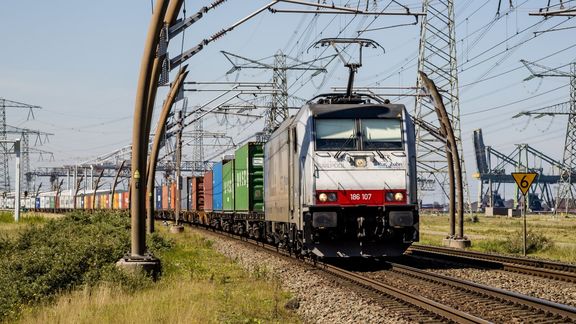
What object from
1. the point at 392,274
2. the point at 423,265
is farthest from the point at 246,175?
the point at 392,274

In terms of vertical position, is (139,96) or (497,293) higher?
(139,96)

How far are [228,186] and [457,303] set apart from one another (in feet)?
83.1

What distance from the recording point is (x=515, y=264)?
19.8 metres

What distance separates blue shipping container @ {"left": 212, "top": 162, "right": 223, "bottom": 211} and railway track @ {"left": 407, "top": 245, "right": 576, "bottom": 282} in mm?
16107

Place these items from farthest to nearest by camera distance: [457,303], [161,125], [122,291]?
[161,125], [122,291], [457,303]

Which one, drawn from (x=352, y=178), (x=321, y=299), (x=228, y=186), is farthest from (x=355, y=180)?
(x=228, y=186)

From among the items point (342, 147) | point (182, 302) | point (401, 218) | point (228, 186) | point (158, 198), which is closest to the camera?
point (182, 302)

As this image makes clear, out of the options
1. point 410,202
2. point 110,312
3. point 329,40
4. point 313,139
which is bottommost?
point 110,312

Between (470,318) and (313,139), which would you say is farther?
(313,139)

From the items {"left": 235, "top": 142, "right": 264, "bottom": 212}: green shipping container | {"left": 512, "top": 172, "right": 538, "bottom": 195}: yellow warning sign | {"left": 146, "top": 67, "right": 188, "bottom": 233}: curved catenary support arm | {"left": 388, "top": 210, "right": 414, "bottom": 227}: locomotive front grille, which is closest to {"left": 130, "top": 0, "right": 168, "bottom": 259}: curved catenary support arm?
{"left": 388, "top": 210, "right": 414, "bottom": 227}: locomotive front grille

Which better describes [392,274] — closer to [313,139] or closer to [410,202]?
[410,202]

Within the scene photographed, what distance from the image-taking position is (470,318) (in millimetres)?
10219

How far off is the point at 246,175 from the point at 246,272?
1337 centimetres

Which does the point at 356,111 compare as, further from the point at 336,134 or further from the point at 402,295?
the point at 402,295
